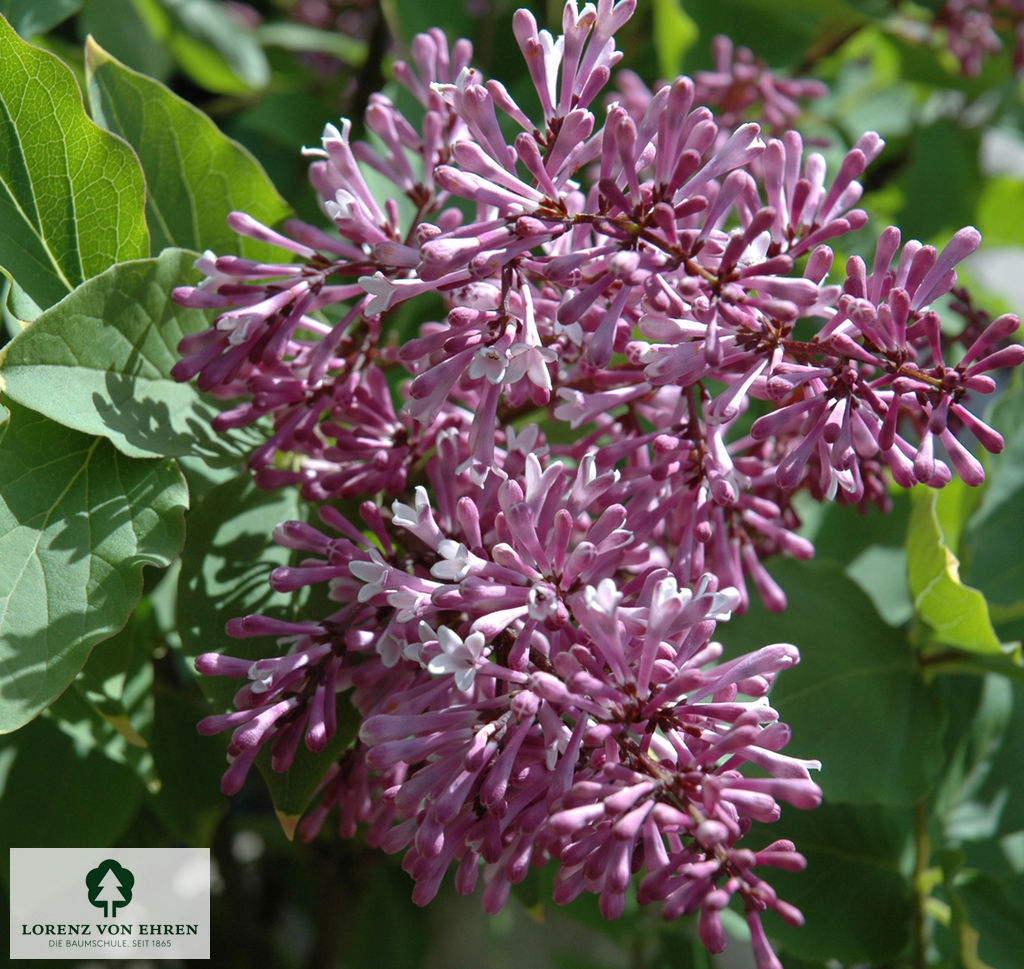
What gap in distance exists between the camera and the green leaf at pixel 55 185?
31.7 inches

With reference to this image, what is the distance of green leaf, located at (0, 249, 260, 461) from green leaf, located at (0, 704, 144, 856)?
44 cm

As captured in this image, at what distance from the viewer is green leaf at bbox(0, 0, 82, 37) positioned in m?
1.02

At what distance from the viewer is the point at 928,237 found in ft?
5.04

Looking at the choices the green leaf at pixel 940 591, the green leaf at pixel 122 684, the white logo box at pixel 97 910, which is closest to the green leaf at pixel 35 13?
the green leaf at pixel 122 684

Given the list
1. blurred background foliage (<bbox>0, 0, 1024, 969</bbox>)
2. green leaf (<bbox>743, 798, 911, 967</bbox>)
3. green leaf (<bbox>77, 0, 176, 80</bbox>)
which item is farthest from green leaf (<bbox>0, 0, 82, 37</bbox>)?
green leaf (<bbox>743, 798, 911, 967</bbox>)

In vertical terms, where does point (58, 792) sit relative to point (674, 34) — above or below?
below

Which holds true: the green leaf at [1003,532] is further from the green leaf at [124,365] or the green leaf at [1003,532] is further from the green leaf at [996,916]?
the green leaf at [124,365]

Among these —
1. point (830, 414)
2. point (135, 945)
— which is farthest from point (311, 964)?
point (830, 414)

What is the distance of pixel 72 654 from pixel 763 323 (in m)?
0.55

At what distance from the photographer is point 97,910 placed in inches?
39.0

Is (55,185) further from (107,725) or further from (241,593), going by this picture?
(107,725)

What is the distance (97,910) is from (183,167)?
72 cm

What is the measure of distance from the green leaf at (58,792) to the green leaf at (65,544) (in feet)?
1.26

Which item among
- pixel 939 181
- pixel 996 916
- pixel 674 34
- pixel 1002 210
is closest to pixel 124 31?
pixel 674 34
